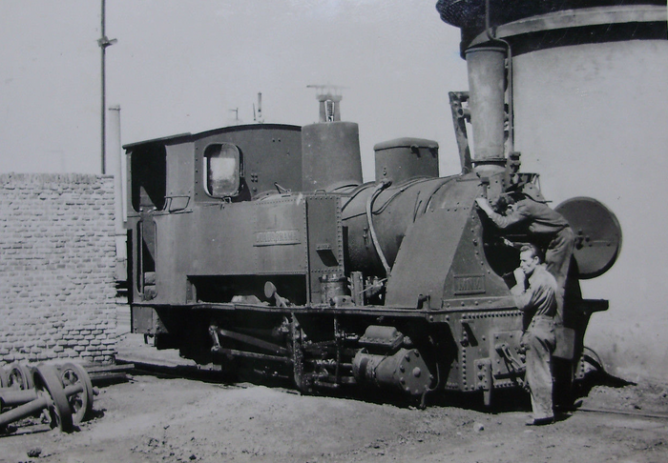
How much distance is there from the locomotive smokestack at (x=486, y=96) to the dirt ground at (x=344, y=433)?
3249 mm

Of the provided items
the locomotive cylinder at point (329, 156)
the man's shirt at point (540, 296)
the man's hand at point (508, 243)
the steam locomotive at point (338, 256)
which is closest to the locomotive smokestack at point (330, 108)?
the steam locomotive at point (338, 256)

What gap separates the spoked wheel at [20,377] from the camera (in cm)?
793

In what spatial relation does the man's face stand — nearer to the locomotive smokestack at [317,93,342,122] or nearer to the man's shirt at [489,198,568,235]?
the man's shirt at [489,198,568,235]

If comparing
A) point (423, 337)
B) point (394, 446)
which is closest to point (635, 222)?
point (423, 337)

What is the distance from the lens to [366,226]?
853 centimetres

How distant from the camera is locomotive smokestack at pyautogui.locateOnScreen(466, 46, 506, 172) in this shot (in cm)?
967

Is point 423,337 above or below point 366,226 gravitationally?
below

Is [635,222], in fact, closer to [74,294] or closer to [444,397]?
[444,397]

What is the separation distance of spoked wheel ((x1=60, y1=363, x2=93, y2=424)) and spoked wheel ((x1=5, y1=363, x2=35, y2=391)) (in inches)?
12.2

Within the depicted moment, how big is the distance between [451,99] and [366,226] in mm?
4578

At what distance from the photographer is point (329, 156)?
32.5ft

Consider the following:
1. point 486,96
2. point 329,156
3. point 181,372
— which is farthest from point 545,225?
point 181,372

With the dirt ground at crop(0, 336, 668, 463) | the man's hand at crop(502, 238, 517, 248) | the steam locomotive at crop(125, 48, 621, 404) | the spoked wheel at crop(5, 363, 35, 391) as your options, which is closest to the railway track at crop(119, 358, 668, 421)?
the steam locomotive at crop(125, 48, 621, 404)

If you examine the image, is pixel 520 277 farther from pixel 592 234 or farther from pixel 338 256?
pixel 338 256
